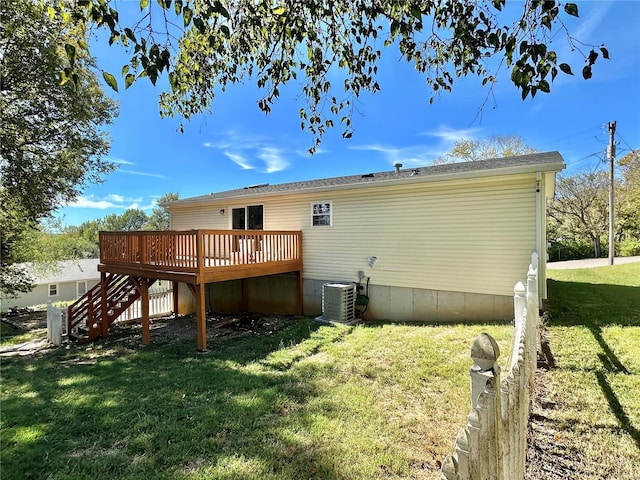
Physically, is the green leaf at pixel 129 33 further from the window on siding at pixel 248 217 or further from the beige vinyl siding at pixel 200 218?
the beige vinyl siding at pixel 200 218

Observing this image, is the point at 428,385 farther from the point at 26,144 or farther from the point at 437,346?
the point at 26,144

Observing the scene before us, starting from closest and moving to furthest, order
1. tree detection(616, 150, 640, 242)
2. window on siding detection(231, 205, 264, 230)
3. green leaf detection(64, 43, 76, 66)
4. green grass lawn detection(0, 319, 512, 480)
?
green leaf detection(64, 43, 76, 66), green grass lawn detection(0, 319, 512, 480), window on siding detection(231, 205, 264, 230), tree detection(616, 150, 640, 242)

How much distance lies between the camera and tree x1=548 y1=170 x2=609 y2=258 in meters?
24.3

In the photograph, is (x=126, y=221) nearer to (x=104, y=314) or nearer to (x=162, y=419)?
(x=104, y=314)

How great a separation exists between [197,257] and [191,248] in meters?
0.36

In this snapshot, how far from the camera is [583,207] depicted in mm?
25109

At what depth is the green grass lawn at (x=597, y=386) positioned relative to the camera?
256cm

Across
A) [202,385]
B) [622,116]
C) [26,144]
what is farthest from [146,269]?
[622,116]

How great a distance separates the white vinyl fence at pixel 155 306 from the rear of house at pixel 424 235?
4.37 m

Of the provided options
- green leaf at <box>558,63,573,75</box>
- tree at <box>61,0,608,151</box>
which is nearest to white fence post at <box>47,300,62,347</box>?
tree at <box>61,0,608,151</box>

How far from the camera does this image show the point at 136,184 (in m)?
57.3

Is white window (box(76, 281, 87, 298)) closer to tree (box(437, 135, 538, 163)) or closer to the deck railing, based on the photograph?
the deck railing

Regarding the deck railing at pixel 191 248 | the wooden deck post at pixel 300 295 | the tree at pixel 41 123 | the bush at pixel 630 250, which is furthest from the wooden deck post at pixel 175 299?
the bush at pixel 630 250

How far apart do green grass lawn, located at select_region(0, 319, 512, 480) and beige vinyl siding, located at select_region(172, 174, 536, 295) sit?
1.58 m
